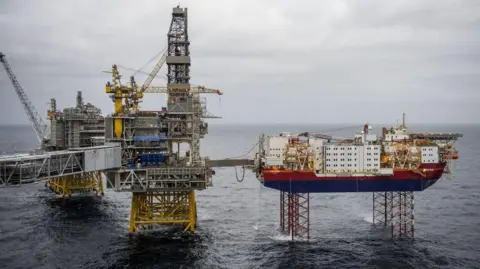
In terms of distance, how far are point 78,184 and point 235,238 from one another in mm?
28984

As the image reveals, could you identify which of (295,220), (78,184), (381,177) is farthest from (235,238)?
(78,184)

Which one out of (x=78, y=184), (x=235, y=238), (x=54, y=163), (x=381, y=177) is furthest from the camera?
(x=78, y=184)

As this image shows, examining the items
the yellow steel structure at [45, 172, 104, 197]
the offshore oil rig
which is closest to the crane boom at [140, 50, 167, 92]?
the offshore oil rig

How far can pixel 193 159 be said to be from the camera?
38.4 meters

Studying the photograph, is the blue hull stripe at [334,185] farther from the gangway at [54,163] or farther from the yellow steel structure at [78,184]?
the yellow steel structure at [78,184]

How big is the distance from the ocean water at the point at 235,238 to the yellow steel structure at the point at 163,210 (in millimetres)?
1331

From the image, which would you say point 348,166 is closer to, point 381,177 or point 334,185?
point 334,185

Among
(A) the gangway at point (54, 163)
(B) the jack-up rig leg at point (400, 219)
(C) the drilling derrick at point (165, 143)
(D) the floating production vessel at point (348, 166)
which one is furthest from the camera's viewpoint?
(B) the jack-up rig leg at point (400, 219)

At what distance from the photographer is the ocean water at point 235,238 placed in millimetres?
32531

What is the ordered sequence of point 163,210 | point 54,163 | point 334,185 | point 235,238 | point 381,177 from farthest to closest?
1. point 163,210
2. point 235,238
3. point 334,185
4. point 381,177
5. point 54,163

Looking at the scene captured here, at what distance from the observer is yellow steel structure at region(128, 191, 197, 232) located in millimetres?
38344

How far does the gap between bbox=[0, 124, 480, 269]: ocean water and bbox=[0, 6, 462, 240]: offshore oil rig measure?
2248mm

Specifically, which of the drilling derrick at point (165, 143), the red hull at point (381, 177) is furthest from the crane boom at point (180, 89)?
the red hull at point (381, 177)

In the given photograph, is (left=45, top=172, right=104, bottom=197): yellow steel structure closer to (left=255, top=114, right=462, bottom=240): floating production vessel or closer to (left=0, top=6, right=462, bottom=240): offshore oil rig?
(left=0, top=6, right=462, bottom=240): offshore oil rig
